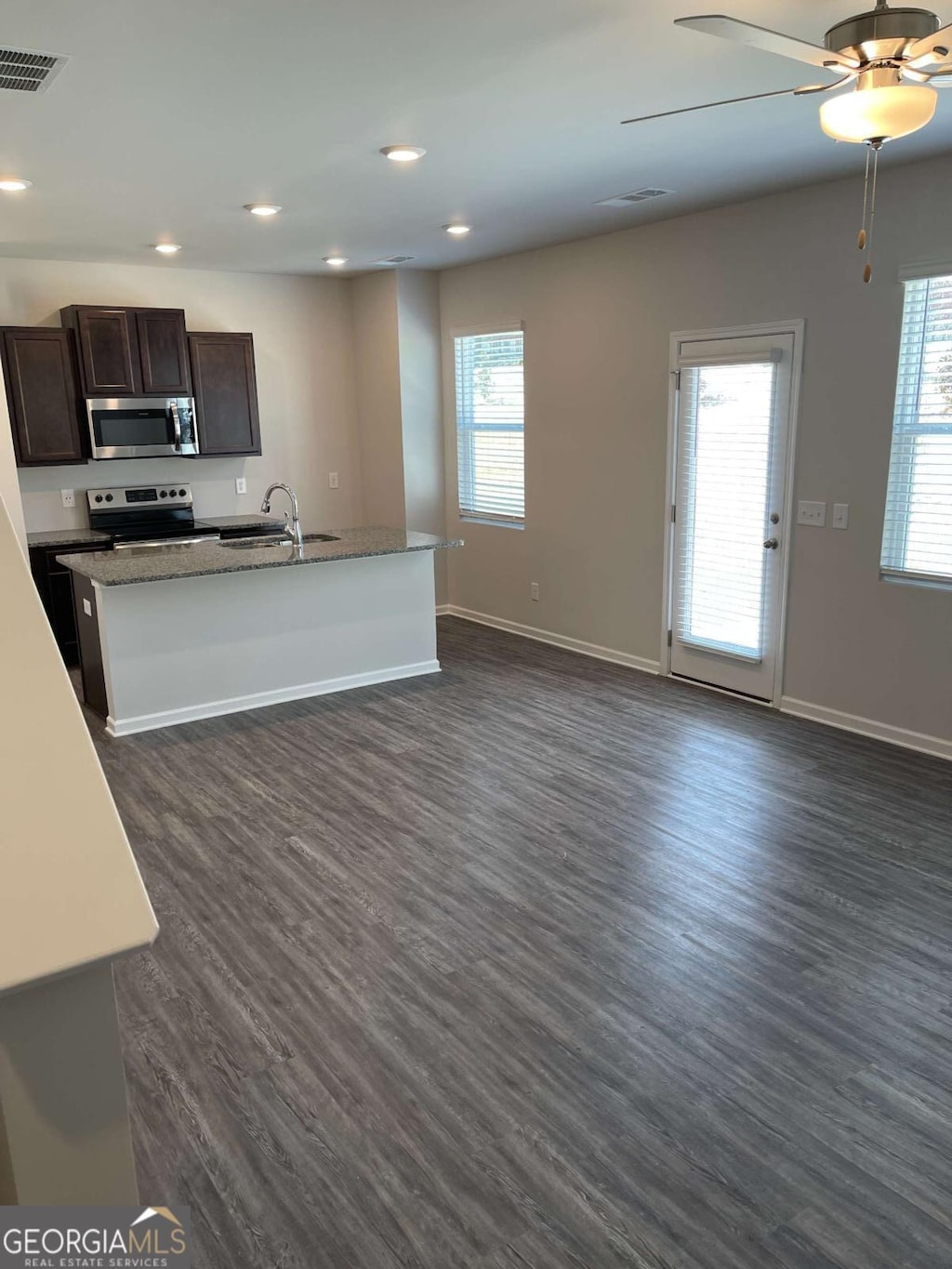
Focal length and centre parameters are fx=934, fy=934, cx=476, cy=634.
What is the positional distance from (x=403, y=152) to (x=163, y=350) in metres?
3.36

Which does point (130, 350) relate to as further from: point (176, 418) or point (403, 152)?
point (403, 152)

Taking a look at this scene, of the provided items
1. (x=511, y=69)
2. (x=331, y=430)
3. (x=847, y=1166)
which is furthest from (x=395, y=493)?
(x=847, y=1166)

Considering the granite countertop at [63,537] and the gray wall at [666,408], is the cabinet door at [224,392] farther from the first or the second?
the gray wall at [666,408]

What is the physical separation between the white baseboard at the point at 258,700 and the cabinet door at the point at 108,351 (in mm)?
2449

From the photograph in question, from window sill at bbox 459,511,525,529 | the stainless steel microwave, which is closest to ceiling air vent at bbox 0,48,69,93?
the stainless steel microwave

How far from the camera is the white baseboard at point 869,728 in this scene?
451cm

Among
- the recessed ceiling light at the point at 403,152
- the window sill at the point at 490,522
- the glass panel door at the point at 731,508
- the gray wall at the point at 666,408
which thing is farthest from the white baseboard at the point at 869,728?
the recessed ceiling light at the point at 403,152

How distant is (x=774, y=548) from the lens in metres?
5.10

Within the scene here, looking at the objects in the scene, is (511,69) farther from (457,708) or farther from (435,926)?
(457,708)

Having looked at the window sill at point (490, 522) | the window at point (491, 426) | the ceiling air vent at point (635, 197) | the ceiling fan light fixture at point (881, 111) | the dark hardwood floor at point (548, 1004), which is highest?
the ceiling air vent at point (635, 197)

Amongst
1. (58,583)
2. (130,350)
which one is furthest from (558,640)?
(130,350)

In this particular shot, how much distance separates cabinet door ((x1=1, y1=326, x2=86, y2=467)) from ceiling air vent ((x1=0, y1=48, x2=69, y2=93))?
345 cm

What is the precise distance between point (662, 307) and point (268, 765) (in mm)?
3460

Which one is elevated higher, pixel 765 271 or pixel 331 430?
pixel 765 271
